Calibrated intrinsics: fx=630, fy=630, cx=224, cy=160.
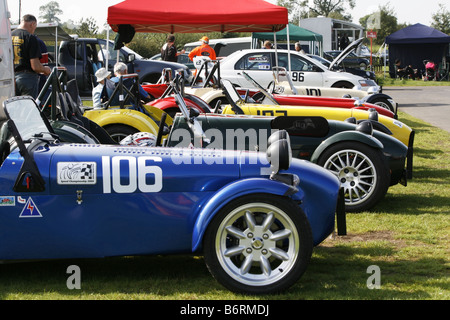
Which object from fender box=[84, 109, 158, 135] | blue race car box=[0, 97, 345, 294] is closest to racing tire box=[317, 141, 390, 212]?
fender box=[84, 109, 158, 135]

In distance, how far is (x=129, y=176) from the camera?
3.99 metres

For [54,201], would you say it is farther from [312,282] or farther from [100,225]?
[312,282]

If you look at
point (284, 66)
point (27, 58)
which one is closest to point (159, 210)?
point (27, 58)

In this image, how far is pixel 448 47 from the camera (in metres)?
34.9

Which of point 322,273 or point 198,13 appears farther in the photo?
point 198,13

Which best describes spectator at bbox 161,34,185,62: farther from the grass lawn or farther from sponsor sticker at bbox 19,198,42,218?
sponsor sticker at bbox 19,198,42,218

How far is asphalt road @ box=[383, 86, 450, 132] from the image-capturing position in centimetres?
1586

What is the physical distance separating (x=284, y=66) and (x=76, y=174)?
12.5 meters

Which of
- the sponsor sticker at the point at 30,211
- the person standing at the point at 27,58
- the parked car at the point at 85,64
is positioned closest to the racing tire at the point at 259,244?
the sponsor sticker at the point at 30,211

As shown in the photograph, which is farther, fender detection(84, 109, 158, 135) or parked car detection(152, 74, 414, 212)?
fender detection(84, 109, 158, 135)

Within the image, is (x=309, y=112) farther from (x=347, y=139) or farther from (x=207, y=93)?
(x=207, y=93)

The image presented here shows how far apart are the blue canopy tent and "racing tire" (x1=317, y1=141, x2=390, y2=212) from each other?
2977cm

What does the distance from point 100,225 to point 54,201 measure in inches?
12.8
